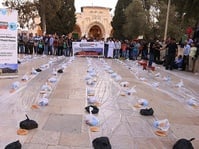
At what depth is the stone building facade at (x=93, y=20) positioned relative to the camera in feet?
215

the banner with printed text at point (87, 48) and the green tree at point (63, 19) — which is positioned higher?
the green tree at point (63, 19)

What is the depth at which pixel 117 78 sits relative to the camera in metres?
11.8

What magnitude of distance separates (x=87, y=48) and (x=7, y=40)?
13968 millimetres

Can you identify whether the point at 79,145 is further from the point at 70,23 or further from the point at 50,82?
the point at 70,23

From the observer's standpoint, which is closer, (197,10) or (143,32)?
(197,10)

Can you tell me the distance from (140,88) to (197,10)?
934 cm

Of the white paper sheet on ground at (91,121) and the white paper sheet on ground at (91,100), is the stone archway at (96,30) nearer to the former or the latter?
the white paper sheet on ground at (91,100)

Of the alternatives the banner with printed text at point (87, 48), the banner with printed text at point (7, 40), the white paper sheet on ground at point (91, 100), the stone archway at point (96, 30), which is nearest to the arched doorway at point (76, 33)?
the stone archway at point (96, 30)

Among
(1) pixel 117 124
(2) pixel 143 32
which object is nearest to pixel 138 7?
(2) pixel 143 32

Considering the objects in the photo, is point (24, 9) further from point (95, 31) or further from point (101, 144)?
point (95, 31)

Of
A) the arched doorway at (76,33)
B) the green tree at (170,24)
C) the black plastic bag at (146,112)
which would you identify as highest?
the green tree at (170,24)

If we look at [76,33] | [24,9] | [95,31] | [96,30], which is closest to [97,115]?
[24,9]

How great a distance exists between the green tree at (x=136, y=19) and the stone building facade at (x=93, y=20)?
2515 cm

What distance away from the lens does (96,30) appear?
71125 millimetres
